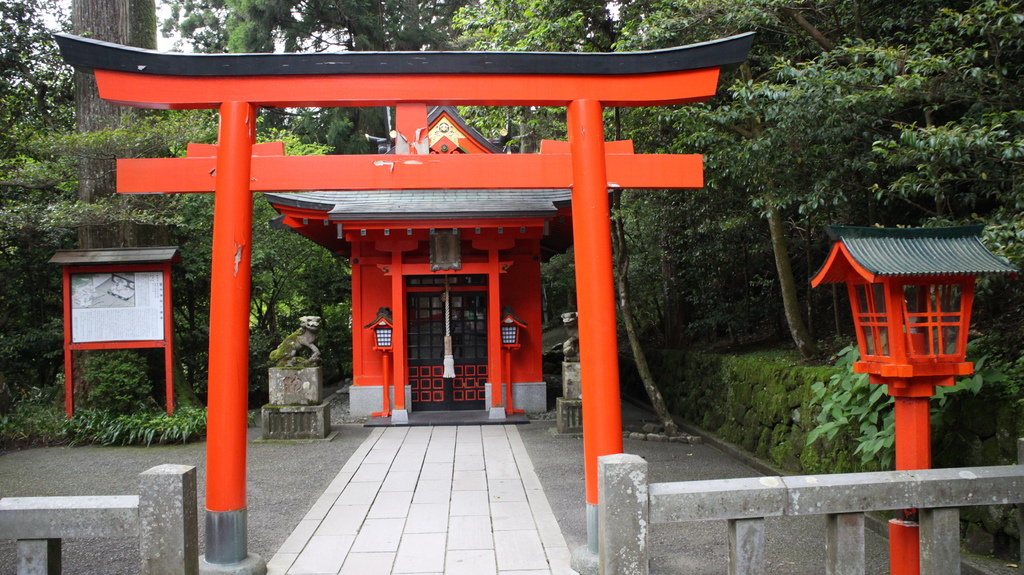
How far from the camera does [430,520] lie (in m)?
5.51

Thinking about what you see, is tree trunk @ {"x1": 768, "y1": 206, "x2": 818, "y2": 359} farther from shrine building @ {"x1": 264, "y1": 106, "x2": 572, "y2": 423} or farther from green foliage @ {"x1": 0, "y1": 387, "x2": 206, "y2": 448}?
green foliage @ {"x1": 0, "y1": 387, "x2": 206, "y2": 448}

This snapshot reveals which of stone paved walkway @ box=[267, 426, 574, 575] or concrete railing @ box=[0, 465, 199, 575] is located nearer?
concrete railing @ box=[0, 465, 199, 575]

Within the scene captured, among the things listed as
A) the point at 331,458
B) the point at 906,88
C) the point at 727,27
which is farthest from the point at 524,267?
the point at 906,88

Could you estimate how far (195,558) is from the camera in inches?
129

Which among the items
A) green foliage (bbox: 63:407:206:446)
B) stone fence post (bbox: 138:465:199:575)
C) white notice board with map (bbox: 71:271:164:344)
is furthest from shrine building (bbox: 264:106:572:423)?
stone fence post (bbox: 138:465:199:575)

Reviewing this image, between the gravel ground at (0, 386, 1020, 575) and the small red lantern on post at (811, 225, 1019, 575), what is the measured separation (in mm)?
937

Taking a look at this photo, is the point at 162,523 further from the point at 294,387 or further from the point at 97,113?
the point at 97,113

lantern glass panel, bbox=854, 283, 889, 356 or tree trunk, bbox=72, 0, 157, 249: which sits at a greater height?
tree trunk, bbox=72, 0, 157, 249

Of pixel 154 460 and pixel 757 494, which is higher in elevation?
pixel 757 494

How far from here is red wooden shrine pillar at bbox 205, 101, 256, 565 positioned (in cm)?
417

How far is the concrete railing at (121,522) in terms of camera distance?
9.53 feet

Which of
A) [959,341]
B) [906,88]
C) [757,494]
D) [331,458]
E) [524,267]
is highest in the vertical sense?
[906,88]

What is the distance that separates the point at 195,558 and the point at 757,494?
9.19 feet

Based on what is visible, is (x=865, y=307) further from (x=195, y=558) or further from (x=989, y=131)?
(x=195, y=558)
